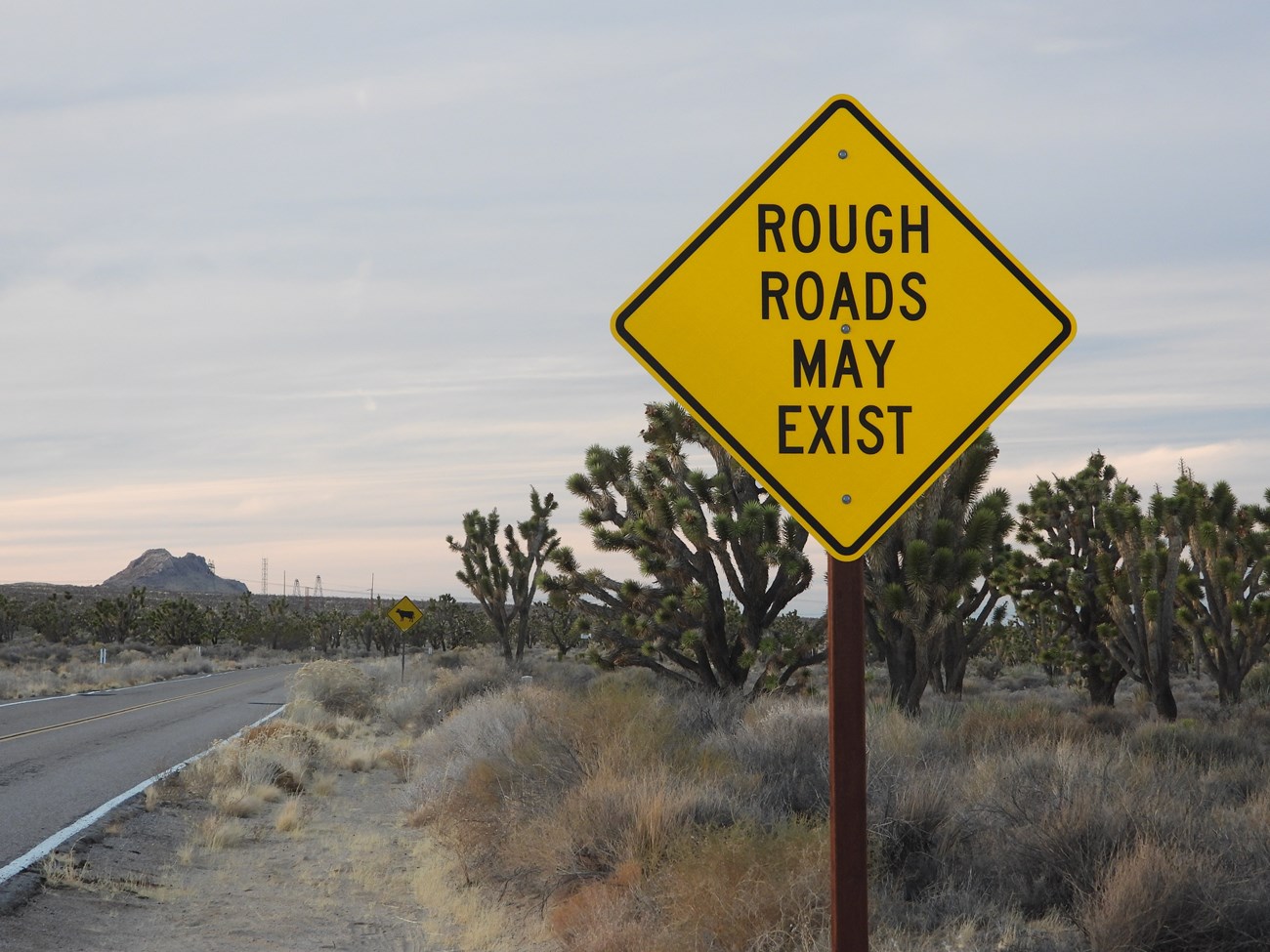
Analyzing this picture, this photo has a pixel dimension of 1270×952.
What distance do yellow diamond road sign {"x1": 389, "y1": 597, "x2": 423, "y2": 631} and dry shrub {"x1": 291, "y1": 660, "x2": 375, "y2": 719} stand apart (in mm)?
1848

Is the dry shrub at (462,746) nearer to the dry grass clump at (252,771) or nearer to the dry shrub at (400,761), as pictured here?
the dry shrub at (400,761)

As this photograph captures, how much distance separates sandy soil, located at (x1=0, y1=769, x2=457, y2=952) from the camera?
8.06 m

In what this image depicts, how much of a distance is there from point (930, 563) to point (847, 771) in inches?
449

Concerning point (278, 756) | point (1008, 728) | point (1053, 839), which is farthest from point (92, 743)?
point (1053, 839)

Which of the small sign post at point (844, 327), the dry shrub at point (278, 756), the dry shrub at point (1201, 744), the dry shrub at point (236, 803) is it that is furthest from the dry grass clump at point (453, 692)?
the small sign post at point (844, 327)

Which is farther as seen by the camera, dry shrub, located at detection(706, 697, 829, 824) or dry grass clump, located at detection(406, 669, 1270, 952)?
dry shrub, located at detection(706, 697, 829, 824)

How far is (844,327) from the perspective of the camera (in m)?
3.60

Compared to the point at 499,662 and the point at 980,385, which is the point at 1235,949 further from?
the point at 499,662

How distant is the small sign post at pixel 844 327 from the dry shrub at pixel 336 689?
2583cm

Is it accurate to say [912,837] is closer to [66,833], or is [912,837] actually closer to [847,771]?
[847,771]

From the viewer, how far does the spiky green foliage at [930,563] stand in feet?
47.3

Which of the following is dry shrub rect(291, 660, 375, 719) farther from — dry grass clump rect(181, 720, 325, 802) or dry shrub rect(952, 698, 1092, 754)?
dry shrub rect(952, 698, 1092, 754)

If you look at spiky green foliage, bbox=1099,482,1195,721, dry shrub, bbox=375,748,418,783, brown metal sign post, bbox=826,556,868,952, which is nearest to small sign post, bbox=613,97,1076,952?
brown metal sign post, bbox=826,556,868,952

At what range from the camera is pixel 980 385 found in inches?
145
